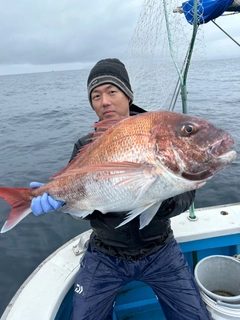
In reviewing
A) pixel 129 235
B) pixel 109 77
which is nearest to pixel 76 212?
pixel 129 235

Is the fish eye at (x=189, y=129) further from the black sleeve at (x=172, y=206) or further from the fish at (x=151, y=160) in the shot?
the black sleeve at (x=172, y=206)

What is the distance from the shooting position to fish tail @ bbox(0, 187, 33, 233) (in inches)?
98.1

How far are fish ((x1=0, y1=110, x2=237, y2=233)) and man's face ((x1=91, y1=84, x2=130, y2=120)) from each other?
92cm

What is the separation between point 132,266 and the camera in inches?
106

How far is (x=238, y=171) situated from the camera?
8.30 m

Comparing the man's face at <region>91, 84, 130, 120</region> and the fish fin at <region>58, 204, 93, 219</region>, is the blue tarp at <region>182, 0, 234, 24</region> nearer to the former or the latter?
the man's face at <region>91, 84, 130, 120</region>

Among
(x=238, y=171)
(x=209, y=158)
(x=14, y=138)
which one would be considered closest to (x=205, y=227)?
(x=209, y=158)

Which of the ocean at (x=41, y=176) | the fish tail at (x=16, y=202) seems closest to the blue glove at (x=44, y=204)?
the fish tail at (x=16, y=202)

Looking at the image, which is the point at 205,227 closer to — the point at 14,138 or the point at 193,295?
the point at 193,295

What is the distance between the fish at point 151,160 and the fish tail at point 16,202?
0.83 meters

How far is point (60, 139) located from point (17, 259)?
8.46m

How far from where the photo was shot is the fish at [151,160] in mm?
1684

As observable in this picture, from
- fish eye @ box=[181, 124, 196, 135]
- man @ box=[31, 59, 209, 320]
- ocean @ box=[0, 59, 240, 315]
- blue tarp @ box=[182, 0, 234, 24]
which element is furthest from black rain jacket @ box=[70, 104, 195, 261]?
ocean @ box=[0, 59, 240, 315]

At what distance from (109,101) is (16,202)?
1518 millimetres
